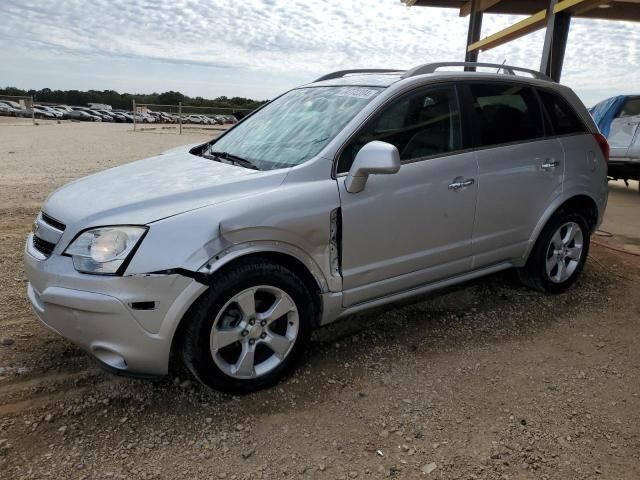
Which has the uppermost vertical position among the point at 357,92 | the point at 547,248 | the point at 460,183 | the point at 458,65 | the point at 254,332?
the point at 458,65

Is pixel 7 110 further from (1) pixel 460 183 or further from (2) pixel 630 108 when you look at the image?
(1) pixel 460 183

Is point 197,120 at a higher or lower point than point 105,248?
lower

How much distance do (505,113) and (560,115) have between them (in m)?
0.64

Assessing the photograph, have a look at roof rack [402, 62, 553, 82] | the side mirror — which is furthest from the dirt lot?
roof rack [402, 62, 553, 82]

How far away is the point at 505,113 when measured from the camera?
3.81 metres

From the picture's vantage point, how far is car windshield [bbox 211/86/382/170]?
10.3 feet

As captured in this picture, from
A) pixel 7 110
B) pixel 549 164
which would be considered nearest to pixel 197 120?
pixel 7 110

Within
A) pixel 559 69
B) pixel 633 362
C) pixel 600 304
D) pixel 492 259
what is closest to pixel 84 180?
pixel 492 259

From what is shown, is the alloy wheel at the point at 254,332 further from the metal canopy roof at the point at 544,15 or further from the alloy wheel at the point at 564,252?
the metal canopy roof at the point at 544,15

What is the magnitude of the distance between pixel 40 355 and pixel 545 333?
3.32 meters

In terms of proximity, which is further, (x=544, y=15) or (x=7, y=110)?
(x=7, y=110)

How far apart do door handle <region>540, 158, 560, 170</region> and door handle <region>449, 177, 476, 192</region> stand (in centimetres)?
79

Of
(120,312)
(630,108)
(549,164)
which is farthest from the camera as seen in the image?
(630,108)

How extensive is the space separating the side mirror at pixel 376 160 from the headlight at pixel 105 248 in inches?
45.6
